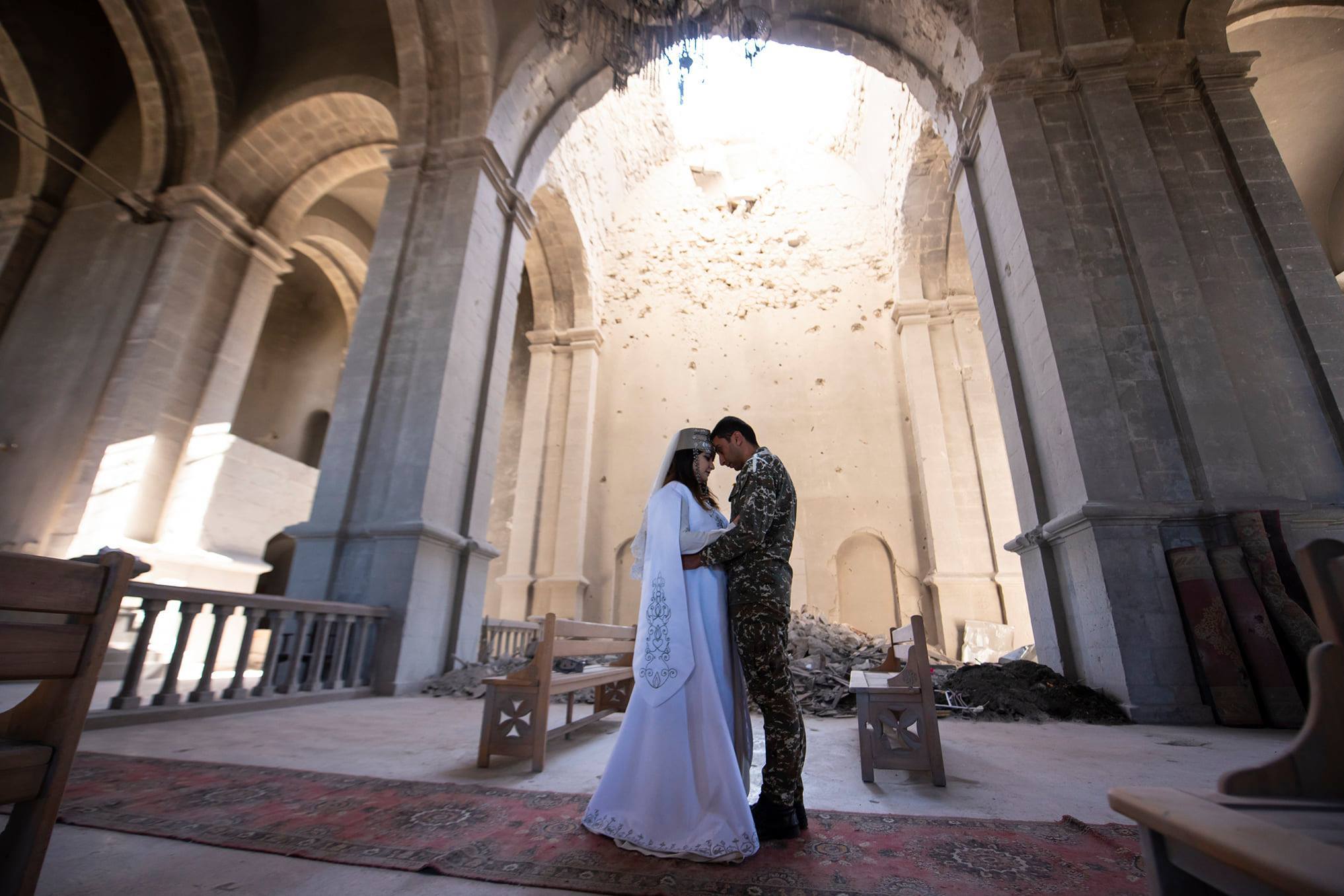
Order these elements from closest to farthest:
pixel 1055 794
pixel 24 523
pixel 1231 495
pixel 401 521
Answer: pixel 1055 794 → pixel 1231 495 → pixel 401 521 → pixel 24 523

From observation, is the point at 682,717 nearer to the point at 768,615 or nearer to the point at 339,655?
the point at 768,615

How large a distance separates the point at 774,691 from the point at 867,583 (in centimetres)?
914

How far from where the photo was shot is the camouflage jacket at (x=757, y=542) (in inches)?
86.4

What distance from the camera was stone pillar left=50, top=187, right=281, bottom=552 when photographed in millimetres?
7773

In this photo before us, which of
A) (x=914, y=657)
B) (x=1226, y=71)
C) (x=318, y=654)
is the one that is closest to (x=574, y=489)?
(x=318, y=654)

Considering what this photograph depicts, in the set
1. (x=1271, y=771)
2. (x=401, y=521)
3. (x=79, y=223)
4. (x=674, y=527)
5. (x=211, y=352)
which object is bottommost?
(x=1271, y=771)

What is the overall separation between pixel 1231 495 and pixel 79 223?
14864mm

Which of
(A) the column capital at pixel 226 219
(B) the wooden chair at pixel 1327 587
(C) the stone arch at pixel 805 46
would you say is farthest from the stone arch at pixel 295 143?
(B) the wooden chair at pixel 1327 587

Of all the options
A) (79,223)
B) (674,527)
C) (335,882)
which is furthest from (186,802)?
(79,223)

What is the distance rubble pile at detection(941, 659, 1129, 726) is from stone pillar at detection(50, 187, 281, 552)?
32.7ft

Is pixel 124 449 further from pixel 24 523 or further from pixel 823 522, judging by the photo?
pixel 823 522

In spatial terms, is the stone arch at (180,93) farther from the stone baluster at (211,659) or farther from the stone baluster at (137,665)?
the stone baluster at (137,665)

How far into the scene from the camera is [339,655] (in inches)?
209

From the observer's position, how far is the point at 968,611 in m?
9.15
